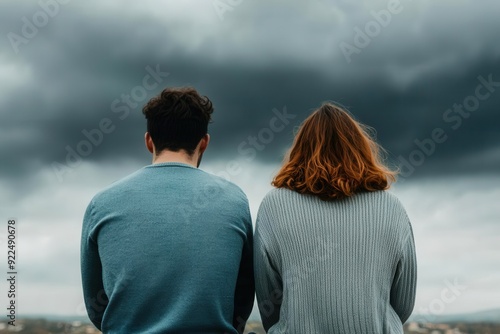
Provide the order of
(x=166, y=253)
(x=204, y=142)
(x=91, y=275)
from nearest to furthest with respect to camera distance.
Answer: (x=166, y=253) < (x=91, y=275) < (x=204, y=142)

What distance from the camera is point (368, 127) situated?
A: 16.1 ft

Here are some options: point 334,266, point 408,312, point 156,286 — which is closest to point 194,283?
point 156,286

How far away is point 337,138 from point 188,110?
1.05 meters

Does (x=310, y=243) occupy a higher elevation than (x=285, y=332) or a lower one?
higher

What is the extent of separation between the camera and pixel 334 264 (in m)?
4.29

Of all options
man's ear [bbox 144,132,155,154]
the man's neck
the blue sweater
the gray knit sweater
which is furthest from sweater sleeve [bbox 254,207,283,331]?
man's ear [bbox 144,132,155,154]

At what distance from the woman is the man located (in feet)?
0.76

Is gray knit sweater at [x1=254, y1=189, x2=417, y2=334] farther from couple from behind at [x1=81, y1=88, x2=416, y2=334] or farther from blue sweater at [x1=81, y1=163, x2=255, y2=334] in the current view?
blue sweater at [x1=81, y1=163, x2=255, y2=334]

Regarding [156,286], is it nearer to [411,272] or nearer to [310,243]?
[310,243]

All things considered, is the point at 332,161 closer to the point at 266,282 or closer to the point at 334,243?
the point at 334,243

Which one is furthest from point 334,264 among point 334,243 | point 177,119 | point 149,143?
point 149,143

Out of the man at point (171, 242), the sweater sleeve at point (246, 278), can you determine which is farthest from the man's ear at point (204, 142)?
the sweater sleeve at point (246, 278)

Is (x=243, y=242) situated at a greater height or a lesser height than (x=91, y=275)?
greater

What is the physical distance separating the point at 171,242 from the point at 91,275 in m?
0.72
